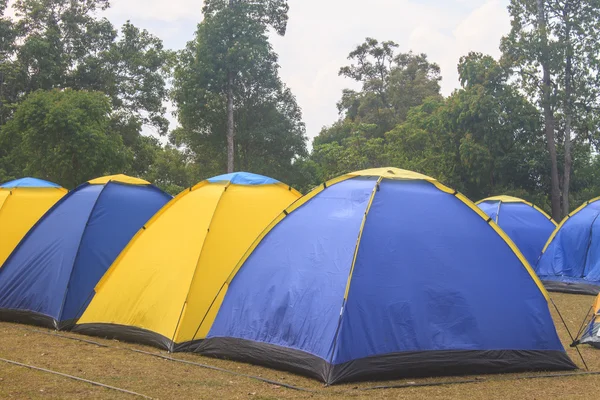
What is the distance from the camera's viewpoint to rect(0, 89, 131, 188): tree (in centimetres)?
2742

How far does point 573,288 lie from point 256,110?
26919 millimetres

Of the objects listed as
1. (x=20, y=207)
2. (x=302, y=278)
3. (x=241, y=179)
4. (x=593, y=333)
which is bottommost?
(x=593, y=333)

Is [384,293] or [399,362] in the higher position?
[384,293]

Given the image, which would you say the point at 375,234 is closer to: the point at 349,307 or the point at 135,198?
the point at 349,307

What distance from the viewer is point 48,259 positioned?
9836 mm

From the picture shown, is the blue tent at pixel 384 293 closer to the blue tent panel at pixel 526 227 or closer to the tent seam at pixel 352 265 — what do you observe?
the tent seam at pixel 352 265

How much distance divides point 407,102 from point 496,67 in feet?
45.2

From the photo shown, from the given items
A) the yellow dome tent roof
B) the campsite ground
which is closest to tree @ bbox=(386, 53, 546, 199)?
the yellow dome tent roof

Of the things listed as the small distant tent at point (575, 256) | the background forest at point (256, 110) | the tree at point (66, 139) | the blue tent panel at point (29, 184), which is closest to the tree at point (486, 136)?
the background forest at point (256, 110)

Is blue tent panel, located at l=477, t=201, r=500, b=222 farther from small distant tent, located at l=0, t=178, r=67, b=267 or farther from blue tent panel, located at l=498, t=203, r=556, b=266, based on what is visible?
small distant tent, located at l=0, t=178, r=67, b=267

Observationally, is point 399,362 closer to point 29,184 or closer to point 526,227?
point 29,184

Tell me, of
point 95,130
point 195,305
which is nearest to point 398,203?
point 195,305

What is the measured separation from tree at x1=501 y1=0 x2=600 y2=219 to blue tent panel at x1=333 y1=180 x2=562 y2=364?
85.4ft

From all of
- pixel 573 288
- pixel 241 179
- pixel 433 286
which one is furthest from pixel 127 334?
pixel 573 288
